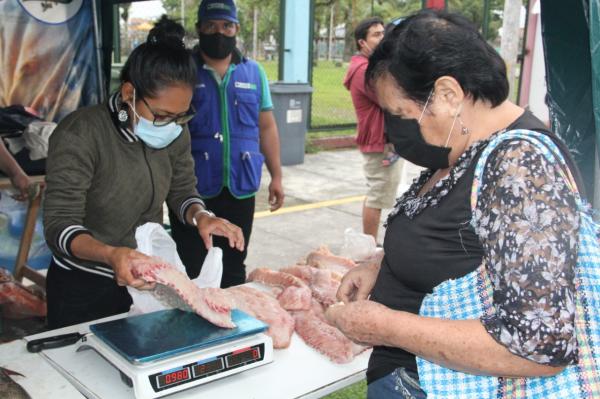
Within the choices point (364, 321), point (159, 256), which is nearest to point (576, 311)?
point (364, 321)

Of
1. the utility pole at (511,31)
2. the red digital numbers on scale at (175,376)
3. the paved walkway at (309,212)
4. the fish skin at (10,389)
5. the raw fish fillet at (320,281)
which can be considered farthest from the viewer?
the utility pole at (511,31)

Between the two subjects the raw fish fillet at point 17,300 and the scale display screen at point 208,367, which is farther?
the raw fish fillet at point 17,300

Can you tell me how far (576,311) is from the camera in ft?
3.83

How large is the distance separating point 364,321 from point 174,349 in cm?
67

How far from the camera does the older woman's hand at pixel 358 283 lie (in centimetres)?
183

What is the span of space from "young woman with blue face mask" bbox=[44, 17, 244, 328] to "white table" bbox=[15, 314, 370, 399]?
325 millimetres

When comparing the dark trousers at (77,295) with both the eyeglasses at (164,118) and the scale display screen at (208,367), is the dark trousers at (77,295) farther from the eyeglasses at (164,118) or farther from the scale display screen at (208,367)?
the scale display screen at (208,367)

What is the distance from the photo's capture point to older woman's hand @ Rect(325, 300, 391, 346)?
1.28 meters

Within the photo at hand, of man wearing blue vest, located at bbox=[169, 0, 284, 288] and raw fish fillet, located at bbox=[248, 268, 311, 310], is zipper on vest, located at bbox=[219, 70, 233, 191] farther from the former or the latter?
raw fish fillet, located at bbox=[248, 268, 311, 310]

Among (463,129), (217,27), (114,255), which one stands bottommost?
(114,255)

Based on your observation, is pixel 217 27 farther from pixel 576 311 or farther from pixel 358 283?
pixel 576 311

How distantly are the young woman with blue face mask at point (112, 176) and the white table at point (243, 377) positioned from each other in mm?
325

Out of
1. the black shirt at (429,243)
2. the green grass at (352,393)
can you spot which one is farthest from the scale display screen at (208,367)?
the green grass at (352,393)

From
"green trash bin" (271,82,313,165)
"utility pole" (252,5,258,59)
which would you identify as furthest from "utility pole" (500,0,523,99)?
"utility pole" (252,5,258,59)
